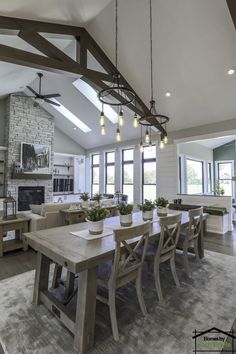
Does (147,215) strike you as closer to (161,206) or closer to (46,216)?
(161,206)

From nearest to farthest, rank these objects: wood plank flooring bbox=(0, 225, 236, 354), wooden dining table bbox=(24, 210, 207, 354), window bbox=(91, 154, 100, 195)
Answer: wooden dining table bbox=(24, 210, 207, 354)
wood plank flooring bbox=(0, 225, 236, 354)
window bbox=(91, 154, 100, 195)

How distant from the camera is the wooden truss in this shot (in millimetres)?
3222

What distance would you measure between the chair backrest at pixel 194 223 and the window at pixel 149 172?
4.10 m

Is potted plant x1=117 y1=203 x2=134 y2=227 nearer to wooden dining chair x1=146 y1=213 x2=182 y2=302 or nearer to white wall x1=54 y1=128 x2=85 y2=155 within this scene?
wooden dining chair x1=146 y1=213 x2=182 y2=302

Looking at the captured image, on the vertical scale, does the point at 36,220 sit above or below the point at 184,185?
below

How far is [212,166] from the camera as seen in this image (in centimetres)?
991

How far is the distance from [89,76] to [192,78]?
2.34 m

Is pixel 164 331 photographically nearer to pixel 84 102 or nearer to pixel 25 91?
pixel 84 102

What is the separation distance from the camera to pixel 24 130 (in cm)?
764

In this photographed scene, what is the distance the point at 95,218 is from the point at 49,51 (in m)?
3.28

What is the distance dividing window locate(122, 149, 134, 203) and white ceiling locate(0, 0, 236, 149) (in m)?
2.75

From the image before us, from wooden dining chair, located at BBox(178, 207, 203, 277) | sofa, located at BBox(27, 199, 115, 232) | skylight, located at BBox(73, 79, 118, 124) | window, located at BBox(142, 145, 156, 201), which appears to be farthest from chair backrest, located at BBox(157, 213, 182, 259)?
skylight, located at BBox(73, 79, 118, 124)

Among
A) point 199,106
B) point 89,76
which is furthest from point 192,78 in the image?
point 89,76

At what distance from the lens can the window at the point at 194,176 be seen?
7848mm
